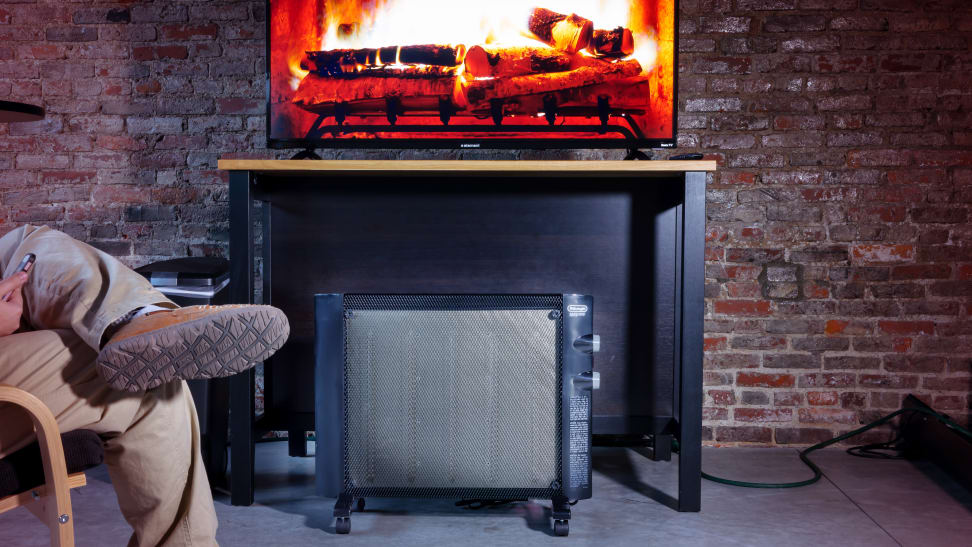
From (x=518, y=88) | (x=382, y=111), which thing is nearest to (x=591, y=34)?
(x=518, y=88)

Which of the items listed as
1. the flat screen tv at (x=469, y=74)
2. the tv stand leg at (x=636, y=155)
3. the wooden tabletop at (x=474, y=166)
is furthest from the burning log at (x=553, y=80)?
the wooden tabletop at (x=474, y=166)

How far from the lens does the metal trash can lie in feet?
6.20

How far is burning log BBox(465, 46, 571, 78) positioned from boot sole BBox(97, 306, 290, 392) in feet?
4.22

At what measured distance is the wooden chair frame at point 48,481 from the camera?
992mm

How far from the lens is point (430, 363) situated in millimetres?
1715

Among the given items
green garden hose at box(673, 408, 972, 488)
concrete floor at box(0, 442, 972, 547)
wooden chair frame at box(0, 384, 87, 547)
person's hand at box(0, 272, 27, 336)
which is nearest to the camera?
wooden chair frame at box(0, 384, 87, 547)

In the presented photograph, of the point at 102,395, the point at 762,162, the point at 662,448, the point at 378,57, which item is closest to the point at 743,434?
the point at 662,448

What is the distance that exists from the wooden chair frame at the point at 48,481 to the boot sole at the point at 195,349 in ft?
0.34

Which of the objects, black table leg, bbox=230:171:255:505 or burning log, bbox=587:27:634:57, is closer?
black table leg, bbox=230:171:255:505

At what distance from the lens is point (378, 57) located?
218 cm

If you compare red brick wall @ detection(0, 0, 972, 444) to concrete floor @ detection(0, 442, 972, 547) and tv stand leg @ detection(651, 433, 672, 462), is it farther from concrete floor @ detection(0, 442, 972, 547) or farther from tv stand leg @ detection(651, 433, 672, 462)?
concrete floor @ detection(0, 442, 972, 547)

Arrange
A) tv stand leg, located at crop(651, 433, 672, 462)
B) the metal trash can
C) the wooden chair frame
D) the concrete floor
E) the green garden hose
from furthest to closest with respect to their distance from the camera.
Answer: tv stand leg, located at crop(651, 433, 672, 462), the green garden hose, the metal trash can, the concrete floor, the wooden chair frame

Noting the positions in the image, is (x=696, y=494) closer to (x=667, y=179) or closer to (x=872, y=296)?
(x=667, y=179)

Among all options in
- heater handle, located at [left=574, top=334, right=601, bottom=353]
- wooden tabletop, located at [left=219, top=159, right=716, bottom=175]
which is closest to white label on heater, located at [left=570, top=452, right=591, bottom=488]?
heater handle, located at [left=574, top=334, right=601, bottom=353]
